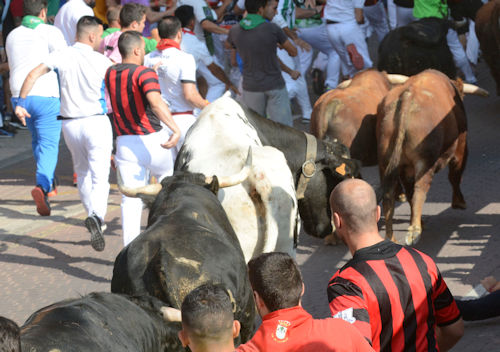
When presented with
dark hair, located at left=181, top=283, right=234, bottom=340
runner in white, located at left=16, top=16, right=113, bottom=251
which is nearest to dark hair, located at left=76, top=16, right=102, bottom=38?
runner in white, located at left=16, top=16, right=113, bottom=251

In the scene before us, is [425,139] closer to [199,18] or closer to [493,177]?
[493,177]

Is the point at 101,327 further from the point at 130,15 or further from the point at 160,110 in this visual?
the point at 130,15

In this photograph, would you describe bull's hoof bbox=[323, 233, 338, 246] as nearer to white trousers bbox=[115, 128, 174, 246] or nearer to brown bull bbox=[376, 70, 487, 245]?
brown bull bbox=[376, 70, 487, 245]

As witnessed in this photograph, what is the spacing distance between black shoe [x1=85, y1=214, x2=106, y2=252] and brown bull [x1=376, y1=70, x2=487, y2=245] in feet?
8.84

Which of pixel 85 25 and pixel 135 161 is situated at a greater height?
pixel 85 25

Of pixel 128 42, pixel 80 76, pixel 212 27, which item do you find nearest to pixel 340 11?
pixel 212 27

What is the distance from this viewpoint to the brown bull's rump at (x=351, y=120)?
852 centimetres

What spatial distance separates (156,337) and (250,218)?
6.91 feet

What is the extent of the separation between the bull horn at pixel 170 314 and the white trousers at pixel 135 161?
3655 millimetres

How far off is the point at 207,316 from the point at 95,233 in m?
4.87

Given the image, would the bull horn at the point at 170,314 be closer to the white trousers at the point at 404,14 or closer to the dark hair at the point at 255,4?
the dark hair at the point at 255,4

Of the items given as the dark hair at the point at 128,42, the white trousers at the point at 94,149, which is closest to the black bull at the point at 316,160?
the dark hair at the point at 128,42

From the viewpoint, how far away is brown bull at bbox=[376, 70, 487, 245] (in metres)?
7.79

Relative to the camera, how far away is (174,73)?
8.69 meters
